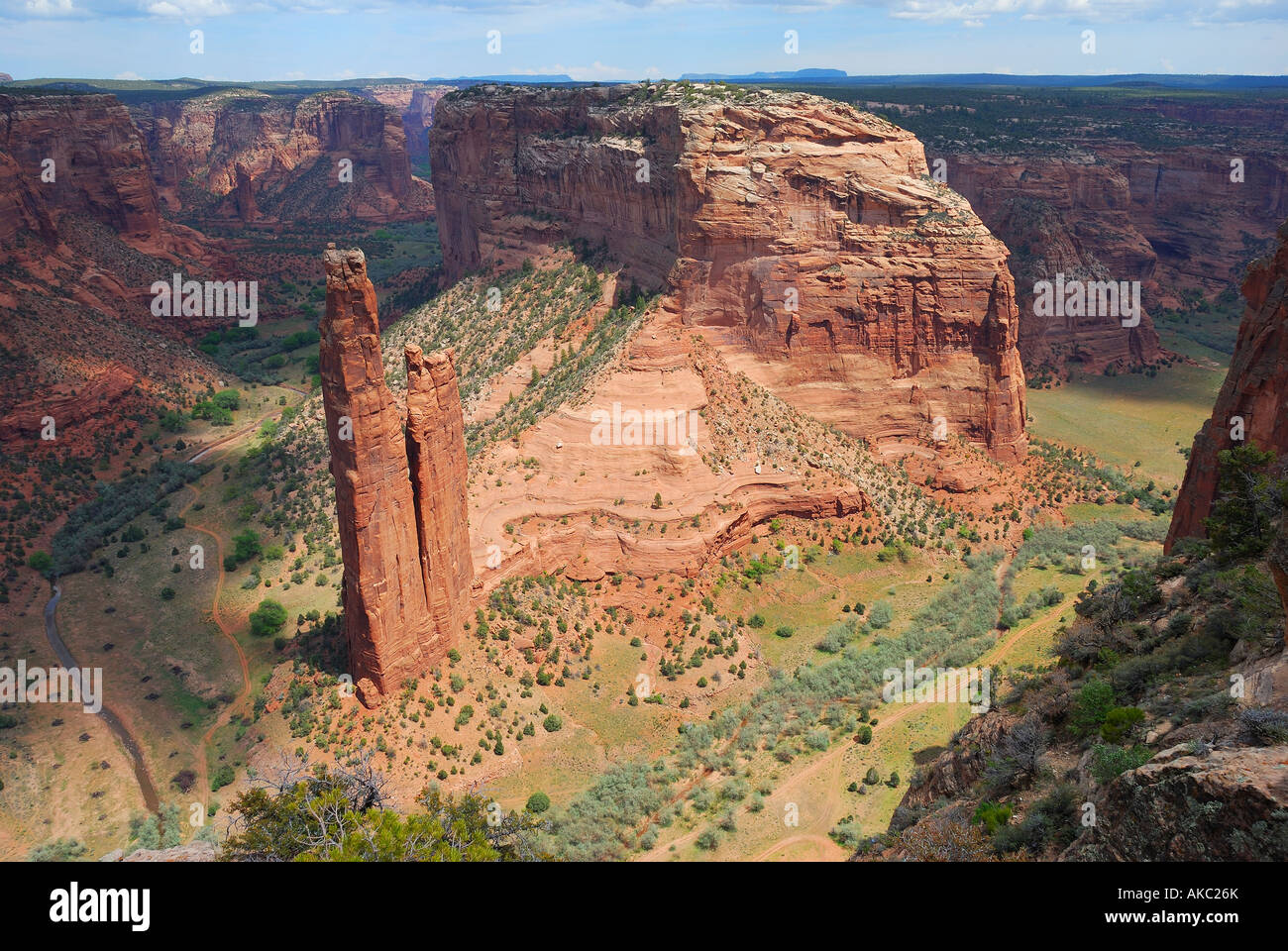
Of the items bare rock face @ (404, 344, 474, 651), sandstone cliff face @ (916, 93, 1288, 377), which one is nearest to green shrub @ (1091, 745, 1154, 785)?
bare rock face @ (404, 344, 474, 651)

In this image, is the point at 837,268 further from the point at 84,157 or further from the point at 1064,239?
the point at 84,157

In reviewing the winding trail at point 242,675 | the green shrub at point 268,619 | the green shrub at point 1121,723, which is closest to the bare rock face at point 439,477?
the winding trail at point 242,675

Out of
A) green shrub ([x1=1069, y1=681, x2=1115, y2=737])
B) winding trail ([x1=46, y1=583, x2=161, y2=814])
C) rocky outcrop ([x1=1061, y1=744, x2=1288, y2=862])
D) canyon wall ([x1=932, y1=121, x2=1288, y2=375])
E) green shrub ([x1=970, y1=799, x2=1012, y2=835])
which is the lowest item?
winding trail ([x1=46, y1=583, x2=161, y2=814])

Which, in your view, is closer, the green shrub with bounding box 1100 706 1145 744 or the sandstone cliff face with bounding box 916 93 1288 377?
the green shrub with bounding box 1100 706 1145 744

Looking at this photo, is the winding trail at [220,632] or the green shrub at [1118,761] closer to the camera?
the green shrub at [1118,761]

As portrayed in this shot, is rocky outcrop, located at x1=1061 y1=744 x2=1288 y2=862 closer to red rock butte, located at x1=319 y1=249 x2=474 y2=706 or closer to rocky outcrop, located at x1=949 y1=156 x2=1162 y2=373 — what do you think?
red rock butte, located at x1=319 y1=249 x2=474 y2=706

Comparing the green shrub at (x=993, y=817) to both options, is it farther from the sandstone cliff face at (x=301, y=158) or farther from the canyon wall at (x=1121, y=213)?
the sandstone cliff face at (x=301, y=158)
